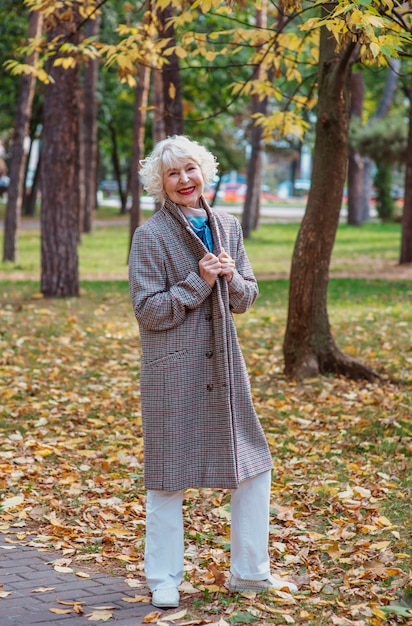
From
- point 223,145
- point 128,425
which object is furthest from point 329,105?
point 223,145

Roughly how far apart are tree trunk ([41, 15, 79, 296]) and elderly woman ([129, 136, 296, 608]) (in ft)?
31.8

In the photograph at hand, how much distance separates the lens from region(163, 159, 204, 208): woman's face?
4539 millimetres

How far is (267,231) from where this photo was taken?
3356 centimetres

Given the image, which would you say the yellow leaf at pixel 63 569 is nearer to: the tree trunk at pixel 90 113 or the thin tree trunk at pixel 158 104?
the thin tree trunk at pixel 158 104

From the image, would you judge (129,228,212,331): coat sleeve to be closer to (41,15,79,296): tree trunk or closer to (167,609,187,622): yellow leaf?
(167,609,187,622): yellow leaf

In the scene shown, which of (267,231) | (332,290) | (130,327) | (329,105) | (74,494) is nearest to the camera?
(74,494)

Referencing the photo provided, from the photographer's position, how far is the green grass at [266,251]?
66.8 ft

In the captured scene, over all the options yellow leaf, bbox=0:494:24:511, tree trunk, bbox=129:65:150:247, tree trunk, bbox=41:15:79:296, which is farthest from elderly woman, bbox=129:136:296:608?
tree trunk, bbox=129:65:150:247

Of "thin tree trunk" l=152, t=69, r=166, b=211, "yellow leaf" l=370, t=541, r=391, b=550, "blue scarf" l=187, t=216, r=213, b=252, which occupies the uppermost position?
"thin tree trunk" l=152, t=69, r=166, b=211

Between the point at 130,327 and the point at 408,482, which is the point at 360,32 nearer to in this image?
the point at 408,482

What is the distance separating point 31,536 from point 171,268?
1923mm

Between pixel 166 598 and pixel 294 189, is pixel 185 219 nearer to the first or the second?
pixel 166 598

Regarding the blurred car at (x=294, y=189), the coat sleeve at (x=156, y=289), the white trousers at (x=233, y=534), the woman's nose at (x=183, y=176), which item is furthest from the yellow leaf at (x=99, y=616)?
the blurred car at (x=294, y=189)

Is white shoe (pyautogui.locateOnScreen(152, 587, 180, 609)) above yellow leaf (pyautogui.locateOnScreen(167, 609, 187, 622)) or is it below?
above
